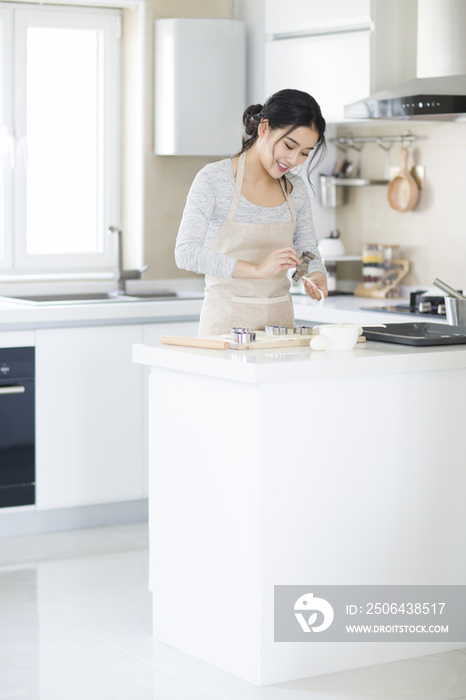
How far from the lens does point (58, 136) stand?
4.84 meters

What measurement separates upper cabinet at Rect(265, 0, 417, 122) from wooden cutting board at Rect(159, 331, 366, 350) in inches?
67.2

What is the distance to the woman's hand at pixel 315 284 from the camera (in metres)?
3.01

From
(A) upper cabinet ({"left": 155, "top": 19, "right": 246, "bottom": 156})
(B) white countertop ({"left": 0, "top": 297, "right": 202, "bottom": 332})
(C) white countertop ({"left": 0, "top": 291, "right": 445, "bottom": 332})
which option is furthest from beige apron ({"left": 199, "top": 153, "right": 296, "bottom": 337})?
(A) upper cabinet ({"left": 155, "top": 19, "right": 246, "bottom": 156})

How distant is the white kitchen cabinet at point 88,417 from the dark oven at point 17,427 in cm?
3

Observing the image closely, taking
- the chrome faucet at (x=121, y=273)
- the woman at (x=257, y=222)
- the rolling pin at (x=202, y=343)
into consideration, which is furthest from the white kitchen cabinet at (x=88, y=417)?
the rolling pin at (x=202, y=343)

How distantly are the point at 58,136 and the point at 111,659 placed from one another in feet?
8.90

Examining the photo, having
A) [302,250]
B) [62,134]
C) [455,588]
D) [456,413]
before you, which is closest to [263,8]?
[62,134]

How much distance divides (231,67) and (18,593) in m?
2.50

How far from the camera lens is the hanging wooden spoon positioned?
455 cm

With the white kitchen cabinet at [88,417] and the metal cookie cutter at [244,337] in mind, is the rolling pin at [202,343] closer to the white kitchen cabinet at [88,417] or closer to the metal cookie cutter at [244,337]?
the metal cookie cutter at [244,337]

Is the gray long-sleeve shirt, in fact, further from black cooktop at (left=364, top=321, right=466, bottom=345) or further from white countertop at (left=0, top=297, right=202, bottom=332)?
white countertop at (left=0, top=297, right=202, bottom=332)

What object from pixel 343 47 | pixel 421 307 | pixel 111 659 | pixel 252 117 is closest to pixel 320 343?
pixel 252 117

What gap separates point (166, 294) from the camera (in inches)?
191

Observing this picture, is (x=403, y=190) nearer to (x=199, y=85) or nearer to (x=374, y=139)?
(x=374, y=139)
